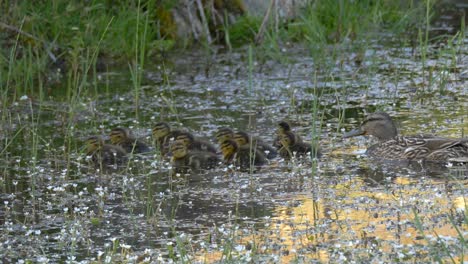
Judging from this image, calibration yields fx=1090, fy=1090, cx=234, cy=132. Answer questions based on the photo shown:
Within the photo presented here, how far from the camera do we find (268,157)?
7.86 meters

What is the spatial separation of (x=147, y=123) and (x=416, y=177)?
9.25 ft

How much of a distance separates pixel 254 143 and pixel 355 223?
6.54ft

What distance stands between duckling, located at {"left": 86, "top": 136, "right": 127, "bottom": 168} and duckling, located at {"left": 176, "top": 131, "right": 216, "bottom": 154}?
44cm

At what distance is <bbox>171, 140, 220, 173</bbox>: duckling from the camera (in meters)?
7.70

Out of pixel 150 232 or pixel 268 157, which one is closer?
pixel 150 232

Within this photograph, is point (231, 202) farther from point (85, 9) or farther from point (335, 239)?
point (85, 9)

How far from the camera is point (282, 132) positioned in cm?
810

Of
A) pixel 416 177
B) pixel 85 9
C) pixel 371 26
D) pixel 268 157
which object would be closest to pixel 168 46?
pixel 85 9

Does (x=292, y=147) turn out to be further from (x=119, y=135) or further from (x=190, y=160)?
(x=119, y=135)

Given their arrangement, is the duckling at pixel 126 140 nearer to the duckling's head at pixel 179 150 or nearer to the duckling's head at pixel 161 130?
the duckling's head at pixel 161 130

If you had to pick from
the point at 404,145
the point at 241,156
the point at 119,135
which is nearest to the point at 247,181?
the point at 241,156

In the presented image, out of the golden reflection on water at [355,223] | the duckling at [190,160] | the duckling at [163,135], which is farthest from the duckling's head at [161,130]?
the golden reflection on water at [355,223]

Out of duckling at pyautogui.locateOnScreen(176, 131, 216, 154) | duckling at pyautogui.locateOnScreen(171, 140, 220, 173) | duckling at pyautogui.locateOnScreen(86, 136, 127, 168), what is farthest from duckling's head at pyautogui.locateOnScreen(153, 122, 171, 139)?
duckling at pyautogui.locateOnScreen(171, 140, 220, 173)

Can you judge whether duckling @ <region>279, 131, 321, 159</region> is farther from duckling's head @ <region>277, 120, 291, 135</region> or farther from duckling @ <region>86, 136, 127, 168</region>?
duckling @ <region>86, 136, 127, 168</region>
